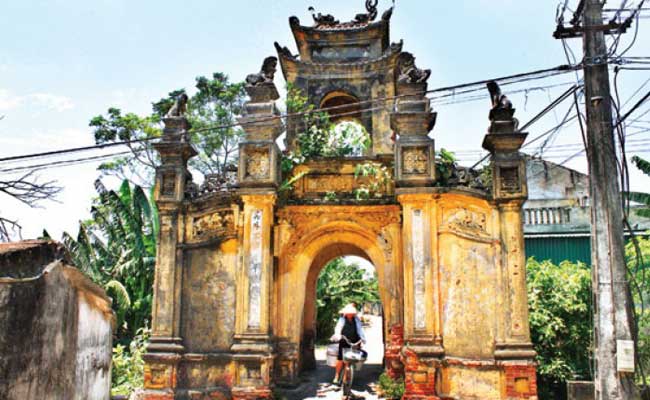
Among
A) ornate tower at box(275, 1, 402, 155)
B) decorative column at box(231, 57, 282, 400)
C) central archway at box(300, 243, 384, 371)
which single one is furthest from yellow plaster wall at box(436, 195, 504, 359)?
ornate tower at box(275, 1, 402, 155)

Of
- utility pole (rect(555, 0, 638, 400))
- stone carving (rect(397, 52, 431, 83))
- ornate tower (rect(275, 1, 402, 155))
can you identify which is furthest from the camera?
ornate tower (rect(275, 1, 402, 155))

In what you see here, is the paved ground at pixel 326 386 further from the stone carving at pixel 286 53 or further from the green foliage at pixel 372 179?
the stone carving at pixel 286 53

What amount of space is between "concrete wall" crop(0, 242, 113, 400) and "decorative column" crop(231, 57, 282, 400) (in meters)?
6.58

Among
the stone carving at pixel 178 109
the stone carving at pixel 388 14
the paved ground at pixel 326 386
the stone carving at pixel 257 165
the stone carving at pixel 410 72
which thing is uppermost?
the stone carving at pixel 388 14

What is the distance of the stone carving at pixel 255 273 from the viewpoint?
33.8 ft

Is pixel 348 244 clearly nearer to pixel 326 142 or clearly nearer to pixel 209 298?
pixel 326 142

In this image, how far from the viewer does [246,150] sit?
10828 mm

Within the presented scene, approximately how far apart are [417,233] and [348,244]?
6.88ft

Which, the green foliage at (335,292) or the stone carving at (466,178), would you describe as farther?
the green foliage at (335,292)

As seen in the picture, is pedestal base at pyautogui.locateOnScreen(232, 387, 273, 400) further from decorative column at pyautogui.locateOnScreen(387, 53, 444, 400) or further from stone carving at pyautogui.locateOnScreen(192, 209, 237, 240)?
stone carving at pyautogui.locateOnScreen(192, 209, 237, 240)

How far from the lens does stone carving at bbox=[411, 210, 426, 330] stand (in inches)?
394

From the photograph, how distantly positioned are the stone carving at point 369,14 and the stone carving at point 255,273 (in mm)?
7035

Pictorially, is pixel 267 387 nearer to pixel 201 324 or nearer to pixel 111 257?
pixel 201 324

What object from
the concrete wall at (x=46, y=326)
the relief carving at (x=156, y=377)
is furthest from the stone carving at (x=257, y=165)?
the concrete wall at (x=46, y=326)
